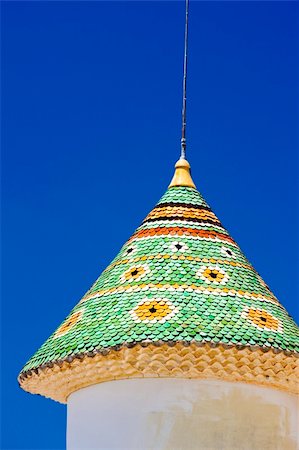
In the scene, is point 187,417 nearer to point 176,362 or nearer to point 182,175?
point 176,362

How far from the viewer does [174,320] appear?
39.6 feet

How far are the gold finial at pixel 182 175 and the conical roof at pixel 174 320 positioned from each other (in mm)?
324

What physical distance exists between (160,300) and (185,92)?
3.20 m

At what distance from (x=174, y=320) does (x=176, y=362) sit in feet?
1.40

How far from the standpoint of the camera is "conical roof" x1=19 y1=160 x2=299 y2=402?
11.9 metres

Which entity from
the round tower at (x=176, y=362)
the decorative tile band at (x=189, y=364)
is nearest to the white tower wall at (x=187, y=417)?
the round tower at (x=176, y=362)

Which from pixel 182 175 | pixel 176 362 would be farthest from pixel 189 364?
pixel 182 175

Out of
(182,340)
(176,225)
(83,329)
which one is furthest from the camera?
(176,225)

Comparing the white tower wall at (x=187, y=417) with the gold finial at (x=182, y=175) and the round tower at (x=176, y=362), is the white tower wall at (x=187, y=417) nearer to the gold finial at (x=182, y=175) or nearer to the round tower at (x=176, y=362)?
the round tower at (x=176, y=362)

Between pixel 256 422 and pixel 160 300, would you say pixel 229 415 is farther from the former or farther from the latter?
pixel 160 300

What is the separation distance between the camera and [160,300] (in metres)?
12.4

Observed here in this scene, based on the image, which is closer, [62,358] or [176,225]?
[62,358]

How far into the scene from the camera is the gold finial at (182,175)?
46.7 feet

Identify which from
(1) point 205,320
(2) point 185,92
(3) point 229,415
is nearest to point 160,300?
(1) point 205,320
